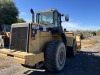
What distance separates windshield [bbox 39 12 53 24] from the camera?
29.4ft

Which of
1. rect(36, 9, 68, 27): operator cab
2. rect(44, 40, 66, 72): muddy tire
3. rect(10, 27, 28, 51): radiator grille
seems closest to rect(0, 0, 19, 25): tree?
rect(36, 9, 68, 27): operator cab

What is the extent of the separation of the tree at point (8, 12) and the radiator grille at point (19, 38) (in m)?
19.5

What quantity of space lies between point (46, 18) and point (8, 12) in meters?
19.9

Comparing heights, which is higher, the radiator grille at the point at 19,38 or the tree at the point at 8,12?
the tree at the point at 8,12

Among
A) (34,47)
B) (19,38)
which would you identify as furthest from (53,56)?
(19,38)

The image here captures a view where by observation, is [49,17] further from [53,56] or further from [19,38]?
[53,56]

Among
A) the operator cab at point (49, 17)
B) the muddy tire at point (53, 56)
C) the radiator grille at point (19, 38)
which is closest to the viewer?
the radiator grille at point (19, 38)

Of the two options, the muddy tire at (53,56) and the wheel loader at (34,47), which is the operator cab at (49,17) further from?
the muddy tire at (53,56)

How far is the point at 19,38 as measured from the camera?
7.19 metres

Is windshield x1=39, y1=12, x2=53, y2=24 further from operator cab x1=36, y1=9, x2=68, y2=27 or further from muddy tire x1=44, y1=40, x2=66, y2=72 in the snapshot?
muddy tire x1=44, y1=40, x2=66, y2=72

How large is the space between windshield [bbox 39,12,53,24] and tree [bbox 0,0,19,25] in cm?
1787

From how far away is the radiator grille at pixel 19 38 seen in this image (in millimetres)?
6961

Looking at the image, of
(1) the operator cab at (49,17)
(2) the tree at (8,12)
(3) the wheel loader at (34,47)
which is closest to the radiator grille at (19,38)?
(3) the wheel loader at (34,47)

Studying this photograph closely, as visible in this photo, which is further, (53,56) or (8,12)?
(8,12)
